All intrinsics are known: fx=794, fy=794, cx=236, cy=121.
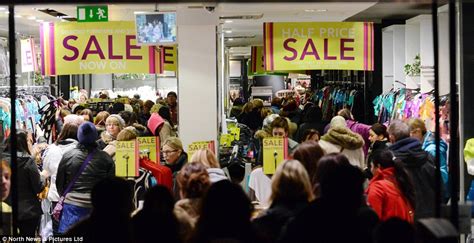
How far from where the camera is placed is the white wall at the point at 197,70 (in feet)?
32.8

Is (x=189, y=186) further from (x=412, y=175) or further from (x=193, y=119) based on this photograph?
(x=193, y=119)

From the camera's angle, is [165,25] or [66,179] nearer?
[66,179]

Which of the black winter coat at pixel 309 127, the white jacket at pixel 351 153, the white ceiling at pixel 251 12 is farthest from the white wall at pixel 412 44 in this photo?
the white jacket at pixel 351 153

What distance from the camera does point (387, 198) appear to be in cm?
648

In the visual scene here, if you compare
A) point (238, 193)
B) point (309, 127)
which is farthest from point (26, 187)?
point (309, 127)

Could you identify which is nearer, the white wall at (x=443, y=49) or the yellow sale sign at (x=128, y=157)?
the yellow sale sign at (x=128, y=157)

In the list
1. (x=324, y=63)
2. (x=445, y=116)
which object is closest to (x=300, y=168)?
(x=324, y=63)

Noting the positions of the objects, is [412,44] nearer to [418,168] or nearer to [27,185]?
[418,168]

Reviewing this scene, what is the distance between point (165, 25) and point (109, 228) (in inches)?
226

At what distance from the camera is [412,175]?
7.04 metres

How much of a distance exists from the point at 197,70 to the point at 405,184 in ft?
13.2

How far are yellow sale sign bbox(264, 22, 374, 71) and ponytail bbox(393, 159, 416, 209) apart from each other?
2.92 m

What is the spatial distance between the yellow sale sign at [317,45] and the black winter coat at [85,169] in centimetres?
266

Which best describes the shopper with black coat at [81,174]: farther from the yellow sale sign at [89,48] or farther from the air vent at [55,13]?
the air vent at [55,13]
